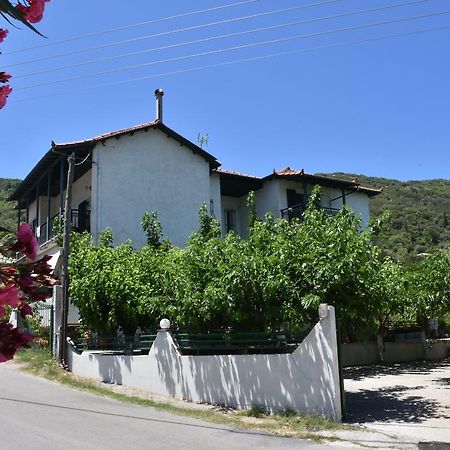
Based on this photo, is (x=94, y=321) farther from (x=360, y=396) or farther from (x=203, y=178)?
(x=203, y=178)

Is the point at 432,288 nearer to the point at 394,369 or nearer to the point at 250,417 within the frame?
the point at 394,369

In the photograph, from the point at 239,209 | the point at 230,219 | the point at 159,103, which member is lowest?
the point at 230,219

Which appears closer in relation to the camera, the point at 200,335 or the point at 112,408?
the point at 112,408

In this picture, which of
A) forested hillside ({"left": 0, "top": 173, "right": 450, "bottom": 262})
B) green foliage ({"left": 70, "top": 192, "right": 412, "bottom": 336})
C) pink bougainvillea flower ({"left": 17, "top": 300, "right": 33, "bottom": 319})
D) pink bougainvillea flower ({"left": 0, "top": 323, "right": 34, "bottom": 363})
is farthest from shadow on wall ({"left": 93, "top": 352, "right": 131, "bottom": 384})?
forested hillside ({"left": 0, "top": 173, "right": 450, "bottom": 262})

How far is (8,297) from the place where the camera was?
1.50 meters

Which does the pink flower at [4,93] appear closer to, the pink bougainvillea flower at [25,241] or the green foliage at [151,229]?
the pink bougainvillea flower at [25,241]

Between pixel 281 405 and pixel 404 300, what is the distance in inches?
395

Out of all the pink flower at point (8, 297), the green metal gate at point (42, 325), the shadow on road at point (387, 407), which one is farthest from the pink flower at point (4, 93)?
the green metal gate at point (42, 325)

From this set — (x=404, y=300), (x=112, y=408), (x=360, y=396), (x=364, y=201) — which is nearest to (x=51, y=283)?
(x=112, y=408)

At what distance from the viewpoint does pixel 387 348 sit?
20.7m

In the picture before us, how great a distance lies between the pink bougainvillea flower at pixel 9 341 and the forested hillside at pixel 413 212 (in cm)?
4425

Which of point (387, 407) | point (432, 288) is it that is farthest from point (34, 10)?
point (432, 288)

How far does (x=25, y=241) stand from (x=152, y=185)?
2169 centimetres

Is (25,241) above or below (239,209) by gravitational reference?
below
